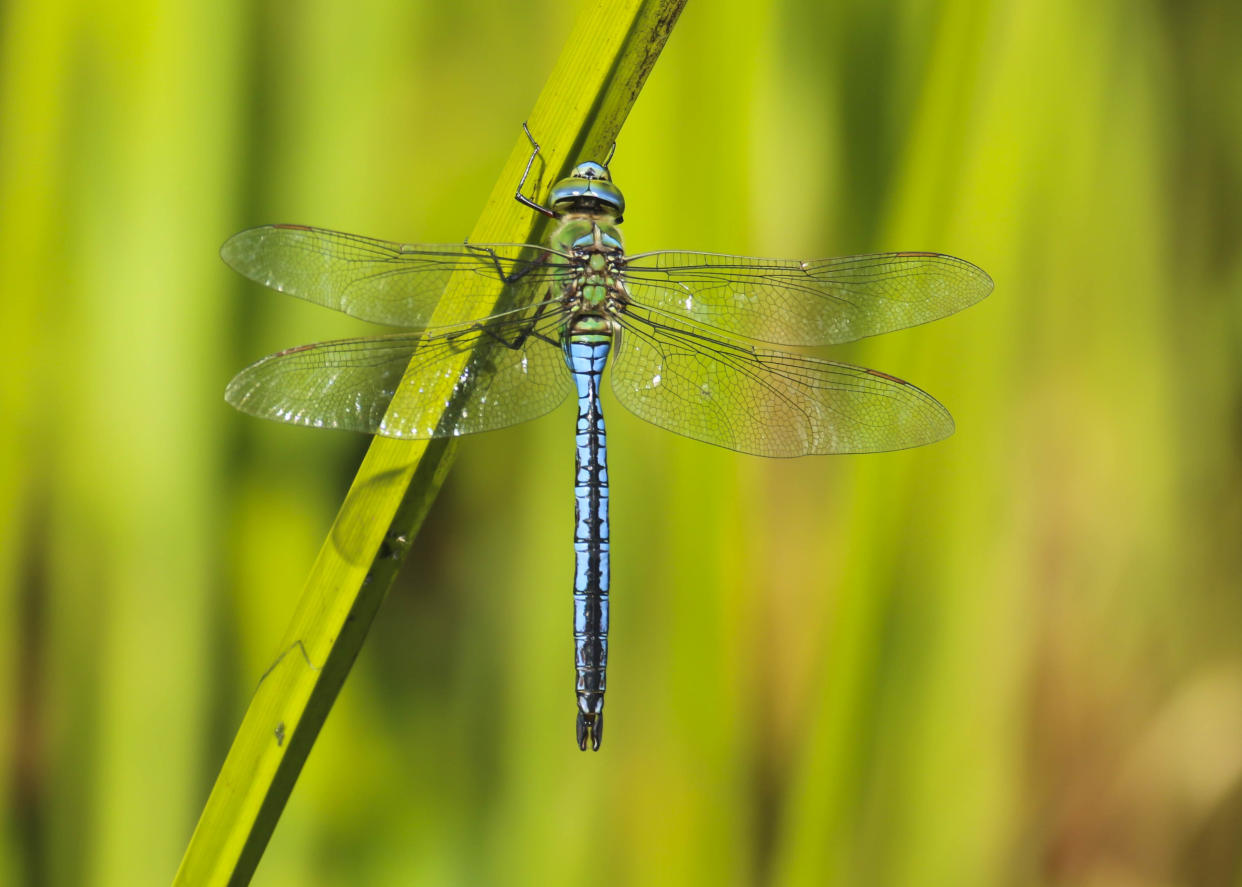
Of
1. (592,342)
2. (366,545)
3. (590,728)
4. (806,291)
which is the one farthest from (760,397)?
(366,545)

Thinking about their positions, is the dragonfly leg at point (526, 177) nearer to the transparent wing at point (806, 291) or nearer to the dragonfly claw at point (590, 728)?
the transparent wing at point (806, 291)

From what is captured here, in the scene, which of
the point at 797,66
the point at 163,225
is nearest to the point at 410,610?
the point at 163,225

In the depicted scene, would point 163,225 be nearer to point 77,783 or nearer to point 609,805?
point 77,783

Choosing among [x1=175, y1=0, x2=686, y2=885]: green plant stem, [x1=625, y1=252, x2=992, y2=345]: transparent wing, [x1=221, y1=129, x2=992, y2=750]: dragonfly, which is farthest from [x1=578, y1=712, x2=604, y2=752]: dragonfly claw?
[x1=625, y1=252, x2=992, y2=345]: transparent wing

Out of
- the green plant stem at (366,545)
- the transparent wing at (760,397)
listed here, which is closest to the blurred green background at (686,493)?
the transparent wing at (760,397)

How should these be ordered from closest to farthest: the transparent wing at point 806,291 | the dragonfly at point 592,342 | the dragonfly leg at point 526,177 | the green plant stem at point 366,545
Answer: the green plant stem at point 366,545, the dragonfly leg at point 526,177, the dragonfly at point 592,342, the transparent wing at point 806,291

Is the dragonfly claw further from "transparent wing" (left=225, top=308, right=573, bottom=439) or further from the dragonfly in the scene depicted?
"transparent wing" (left=225, top=308, right=573, bottom=439)

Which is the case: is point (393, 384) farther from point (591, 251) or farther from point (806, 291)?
point (806, 291)
